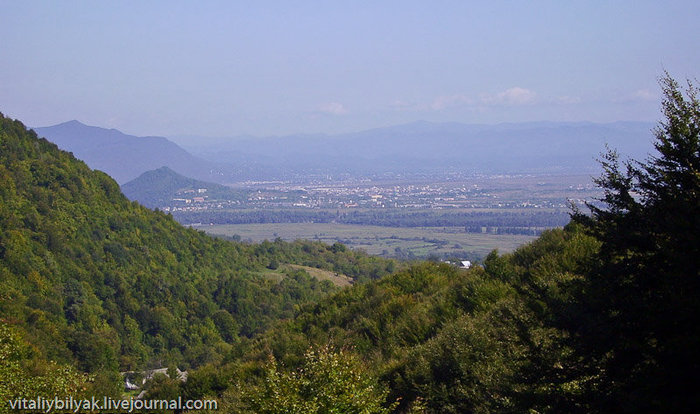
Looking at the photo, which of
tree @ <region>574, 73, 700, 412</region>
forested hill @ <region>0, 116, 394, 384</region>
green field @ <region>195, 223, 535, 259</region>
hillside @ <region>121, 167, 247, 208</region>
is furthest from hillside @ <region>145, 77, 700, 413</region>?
hillside @ <region>121, 167, 247, 208</region>

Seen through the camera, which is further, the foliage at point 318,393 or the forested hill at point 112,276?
the forested hill at point 112,276

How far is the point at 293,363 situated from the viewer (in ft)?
52.1

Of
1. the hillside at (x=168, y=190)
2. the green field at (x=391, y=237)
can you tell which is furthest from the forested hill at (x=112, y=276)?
the hillside at (x=168, y=190)

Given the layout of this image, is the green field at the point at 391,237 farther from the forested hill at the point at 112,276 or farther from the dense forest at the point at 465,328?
the dense forest at the point at 465,328

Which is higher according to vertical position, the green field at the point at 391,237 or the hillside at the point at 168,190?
the hillside at the point at 168,190

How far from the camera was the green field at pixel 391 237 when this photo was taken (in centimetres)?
8325

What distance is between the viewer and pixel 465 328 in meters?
11.3

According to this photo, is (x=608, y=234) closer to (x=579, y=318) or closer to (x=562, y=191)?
(x=579, y=318)

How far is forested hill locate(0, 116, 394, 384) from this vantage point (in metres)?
40.2

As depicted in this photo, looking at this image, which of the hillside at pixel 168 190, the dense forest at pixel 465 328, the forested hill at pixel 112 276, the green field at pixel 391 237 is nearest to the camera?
the dense forest at pixel 465 328

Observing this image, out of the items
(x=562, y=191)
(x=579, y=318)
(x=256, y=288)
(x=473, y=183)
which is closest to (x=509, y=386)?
(x=579, y=318)

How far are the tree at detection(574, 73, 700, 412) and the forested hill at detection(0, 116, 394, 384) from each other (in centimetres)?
3023

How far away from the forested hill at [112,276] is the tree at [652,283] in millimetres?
30233

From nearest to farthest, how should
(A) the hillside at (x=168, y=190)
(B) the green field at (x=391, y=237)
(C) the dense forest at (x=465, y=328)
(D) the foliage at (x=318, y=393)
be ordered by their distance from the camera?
1. (C) the dense forest at (x=465, y=328)
2. (D) the foliage at (x=318, y=393)
3. (B) the green field at (x=391, y=237)
4. (A) the hillside at (x=168, y=190)
